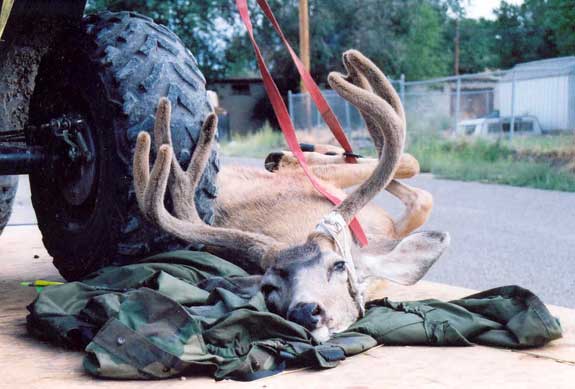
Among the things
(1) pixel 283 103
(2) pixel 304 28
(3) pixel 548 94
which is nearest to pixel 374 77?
(1) pixel 283 103

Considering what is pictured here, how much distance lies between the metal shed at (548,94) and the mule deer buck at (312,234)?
1465 centimetres

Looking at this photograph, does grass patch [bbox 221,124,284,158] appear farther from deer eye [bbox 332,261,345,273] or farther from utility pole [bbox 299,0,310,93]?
deer eye [bbox 332,261,345,273]

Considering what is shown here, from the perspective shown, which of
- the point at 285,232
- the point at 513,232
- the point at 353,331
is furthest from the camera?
the point at 513,232

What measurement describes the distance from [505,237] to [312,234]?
648 centimetres

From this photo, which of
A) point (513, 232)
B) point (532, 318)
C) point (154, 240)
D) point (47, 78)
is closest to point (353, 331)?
point (532, 318)

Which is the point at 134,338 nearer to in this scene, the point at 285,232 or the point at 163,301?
the point at 163,301

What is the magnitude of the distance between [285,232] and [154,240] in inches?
32.0

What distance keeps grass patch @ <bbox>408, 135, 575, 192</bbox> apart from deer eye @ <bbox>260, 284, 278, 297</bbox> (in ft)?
32.8

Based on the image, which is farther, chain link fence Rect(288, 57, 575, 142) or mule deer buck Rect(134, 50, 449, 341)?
chain link fence Rect(288, 57, 575, 142)

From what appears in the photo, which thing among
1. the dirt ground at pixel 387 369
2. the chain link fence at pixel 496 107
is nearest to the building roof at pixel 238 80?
the chain link fence at pixel 496 107

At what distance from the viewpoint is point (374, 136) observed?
4.54m

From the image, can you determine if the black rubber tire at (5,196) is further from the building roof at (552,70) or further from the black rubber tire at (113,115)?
the building roof at (552,70)

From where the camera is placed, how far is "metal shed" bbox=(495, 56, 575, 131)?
2050 centimetres

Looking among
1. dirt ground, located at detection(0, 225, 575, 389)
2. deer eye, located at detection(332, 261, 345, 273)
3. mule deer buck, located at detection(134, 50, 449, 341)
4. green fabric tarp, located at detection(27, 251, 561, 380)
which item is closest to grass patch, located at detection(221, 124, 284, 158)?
mule deer buck, located at detection(134, 50, 449, 341)
